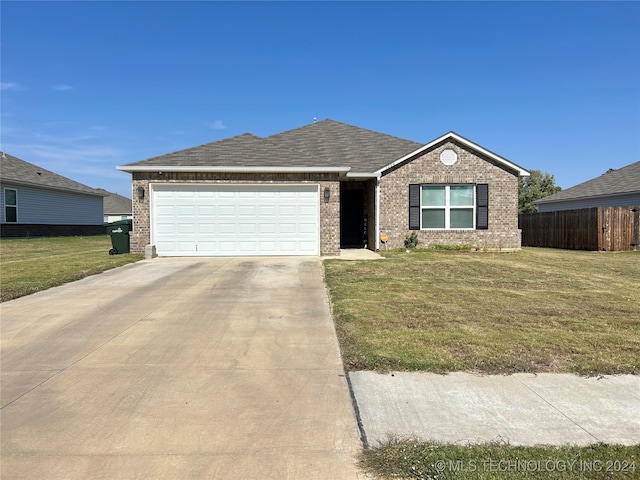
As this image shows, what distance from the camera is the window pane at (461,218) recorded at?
16578 millimetres

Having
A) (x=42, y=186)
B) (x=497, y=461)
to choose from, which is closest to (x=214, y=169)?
(x=497, y=461)

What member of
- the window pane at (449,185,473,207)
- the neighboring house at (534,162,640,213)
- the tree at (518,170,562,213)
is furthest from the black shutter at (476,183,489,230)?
the tree at (518,170,562,213)

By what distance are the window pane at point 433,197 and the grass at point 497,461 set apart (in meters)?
14.1

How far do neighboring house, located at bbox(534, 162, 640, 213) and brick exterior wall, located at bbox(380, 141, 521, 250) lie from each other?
33.3 feet

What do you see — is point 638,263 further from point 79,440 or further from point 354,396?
point 79,440

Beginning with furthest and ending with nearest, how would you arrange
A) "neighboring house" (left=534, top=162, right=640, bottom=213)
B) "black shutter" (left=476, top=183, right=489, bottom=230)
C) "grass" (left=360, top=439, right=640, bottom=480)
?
"neighboring house" (left=534, top=162, right=640, bottom=213), "black shutter" (left=476, top=183, right=489, bottom=230), "grass" (left=360, top=439, right=640, bottom=480)

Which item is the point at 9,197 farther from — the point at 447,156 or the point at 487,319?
the point at 487,319

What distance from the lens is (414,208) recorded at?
16.4 m

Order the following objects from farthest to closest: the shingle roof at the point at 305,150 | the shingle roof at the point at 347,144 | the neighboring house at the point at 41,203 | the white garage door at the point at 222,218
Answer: the neighboring house at the point at 41,203 → the shingle roof at the point at 347,144 → the shingle roof at the point at 305,150 → the white garage door at the point at 222,218

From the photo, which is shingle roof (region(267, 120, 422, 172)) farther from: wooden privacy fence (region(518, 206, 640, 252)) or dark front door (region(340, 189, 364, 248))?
wooden privacy fence (region(518, 206, 640, 252))

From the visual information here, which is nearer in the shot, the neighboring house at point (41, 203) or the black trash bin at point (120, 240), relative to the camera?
the black trash bin at point (120, 240)

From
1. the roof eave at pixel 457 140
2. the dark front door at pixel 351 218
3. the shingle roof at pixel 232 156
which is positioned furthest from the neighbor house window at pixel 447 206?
the shingle roof at pixel 232 156

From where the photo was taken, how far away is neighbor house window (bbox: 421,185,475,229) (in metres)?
16.5

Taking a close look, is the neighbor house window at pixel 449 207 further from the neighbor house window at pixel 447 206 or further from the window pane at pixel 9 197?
the window pane at pixel 9 197
